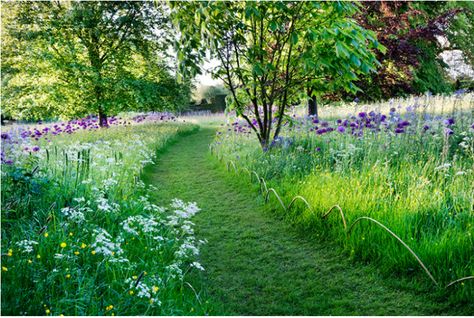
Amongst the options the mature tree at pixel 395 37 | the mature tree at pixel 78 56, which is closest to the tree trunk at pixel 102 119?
the mature tree at pixel 78 56

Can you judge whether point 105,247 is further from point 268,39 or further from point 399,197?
point 268,39

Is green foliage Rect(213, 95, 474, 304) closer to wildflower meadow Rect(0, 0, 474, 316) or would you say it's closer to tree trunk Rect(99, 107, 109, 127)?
wildflower meadow Rect(0, 0, 474, 316)

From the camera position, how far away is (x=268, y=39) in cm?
741

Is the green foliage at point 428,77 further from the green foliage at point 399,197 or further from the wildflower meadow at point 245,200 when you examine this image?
the green foliage at point 399,197

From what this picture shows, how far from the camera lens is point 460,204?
12.0ft

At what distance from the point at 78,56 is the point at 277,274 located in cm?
1146

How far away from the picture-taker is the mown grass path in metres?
2.89

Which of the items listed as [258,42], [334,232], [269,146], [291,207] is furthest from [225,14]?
[334,232]

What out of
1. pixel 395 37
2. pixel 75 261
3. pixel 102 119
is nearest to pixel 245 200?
pixel 75 261

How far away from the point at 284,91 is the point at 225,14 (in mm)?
1945

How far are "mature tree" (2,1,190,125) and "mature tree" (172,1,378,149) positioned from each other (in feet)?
18.1

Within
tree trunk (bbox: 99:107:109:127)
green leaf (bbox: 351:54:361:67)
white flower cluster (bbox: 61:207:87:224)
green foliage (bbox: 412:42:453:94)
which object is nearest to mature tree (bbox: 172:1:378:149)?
green leaf (bbox: 351:54:361:67)

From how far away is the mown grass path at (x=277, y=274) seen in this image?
2893mm

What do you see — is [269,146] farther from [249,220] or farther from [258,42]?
[249,220]
